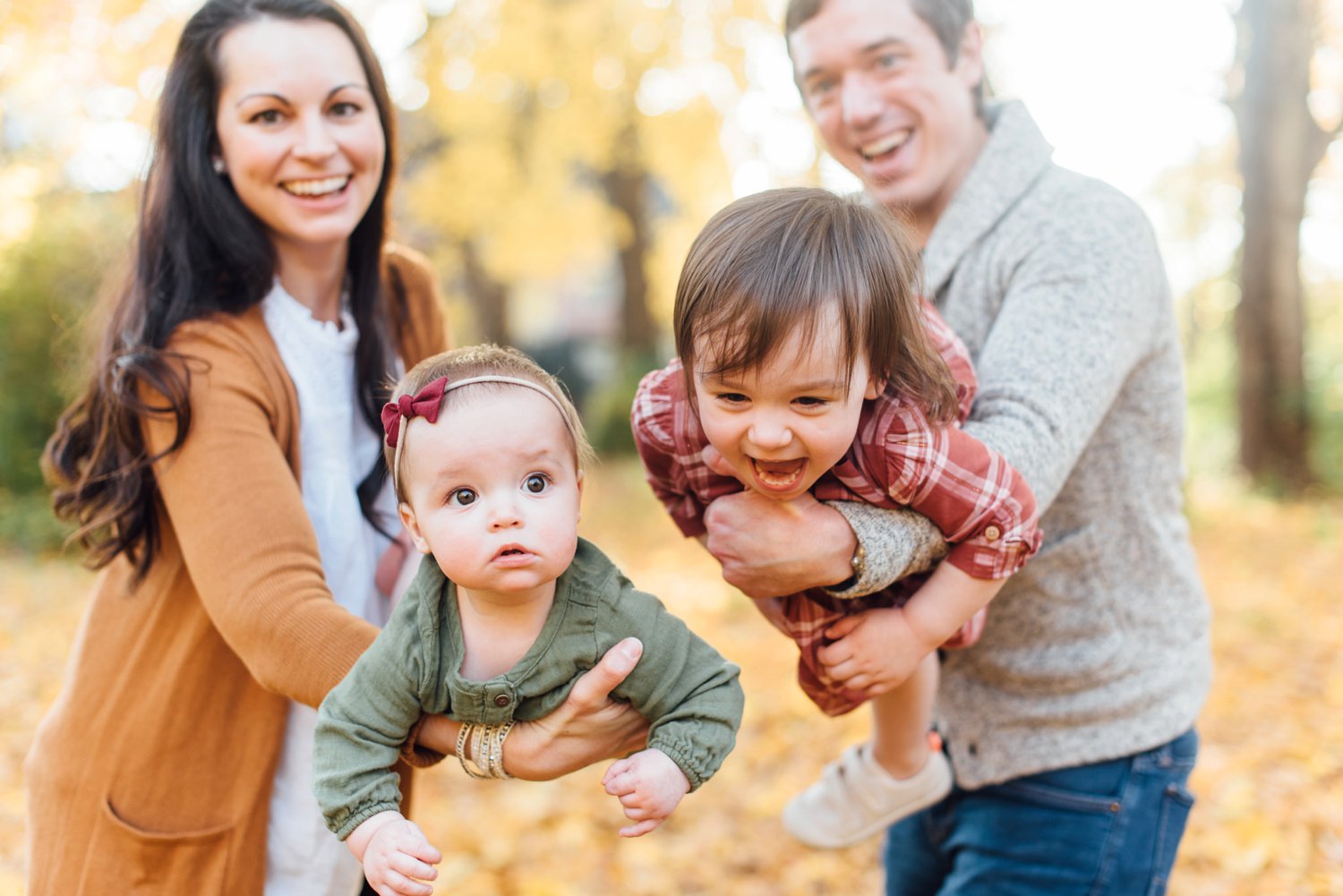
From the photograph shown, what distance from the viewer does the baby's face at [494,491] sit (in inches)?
57.4

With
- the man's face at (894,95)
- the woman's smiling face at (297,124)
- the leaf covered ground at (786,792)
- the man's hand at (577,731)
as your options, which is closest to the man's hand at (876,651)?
the man's hand at (577,731)

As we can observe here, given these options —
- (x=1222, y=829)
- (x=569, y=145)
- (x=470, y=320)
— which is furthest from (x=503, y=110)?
(x=1222, y=829)

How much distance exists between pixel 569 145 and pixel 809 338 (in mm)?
10407

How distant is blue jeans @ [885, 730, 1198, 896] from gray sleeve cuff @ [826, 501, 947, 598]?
76cm

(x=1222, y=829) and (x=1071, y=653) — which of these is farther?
(x=1222, y=829)

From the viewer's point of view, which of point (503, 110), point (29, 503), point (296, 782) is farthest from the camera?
point (503, 110)

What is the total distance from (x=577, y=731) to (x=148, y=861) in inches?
38.4

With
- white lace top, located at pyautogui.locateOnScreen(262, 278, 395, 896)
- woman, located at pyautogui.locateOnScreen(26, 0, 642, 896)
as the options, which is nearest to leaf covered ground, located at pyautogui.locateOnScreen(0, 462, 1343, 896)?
white lace top, located at pyautogui.locateOnScreen(262, 278, 395, 896)

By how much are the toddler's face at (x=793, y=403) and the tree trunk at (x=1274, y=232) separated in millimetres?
9020

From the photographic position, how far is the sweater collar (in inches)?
82.7

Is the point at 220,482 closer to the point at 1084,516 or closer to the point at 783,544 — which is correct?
the point at 783,544

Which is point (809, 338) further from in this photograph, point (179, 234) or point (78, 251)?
point (78, 251)

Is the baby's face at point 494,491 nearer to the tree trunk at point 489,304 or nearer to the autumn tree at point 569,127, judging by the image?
the autumn tree at point 569,127

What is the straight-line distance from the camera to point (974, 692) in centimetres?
229
